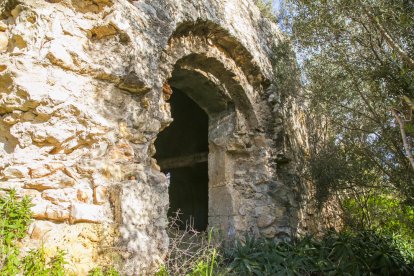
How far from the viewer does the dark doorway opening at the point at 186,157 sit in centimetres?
820

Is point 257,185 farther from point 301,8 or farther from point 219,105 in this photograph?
point 301,8

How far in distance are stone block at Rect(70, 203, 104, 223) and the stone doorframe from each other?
8.32ft

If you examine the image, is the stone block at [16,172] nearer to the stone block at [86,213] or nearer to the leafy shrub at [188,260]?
the stone block at [86,213]

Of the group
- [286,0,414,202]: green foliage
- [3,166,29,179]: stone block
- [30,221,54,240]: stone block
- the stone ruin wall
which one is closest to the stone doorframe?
the stone ruin wall

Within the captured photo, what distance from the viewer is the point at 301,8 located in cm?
557

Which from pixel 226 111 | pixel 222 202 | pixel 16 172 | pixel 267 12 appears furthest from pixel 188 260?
pixel 267 12

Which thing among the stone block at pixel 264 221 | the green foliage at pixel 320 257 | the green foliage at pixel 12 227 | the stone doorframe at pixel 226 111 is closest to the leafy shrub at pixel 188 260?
the green foliage at pixel 320 257

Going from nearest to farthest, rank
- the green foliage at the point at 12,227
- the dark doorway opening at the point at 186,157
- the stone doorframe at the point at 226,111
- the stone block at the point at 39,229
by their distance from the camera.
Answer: the green foliage at the point at 12,227
the stone block at the point at 39,229
the stone doorframe at the point at 226,111
the dark doorway opening at the point at 186,157

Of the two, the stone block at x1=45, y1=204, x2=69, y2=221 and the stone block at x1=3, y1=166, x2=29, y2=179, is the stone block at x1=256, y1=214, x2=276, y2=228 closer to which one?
the stone block at x1=45, y1=204, x2=69, y2=221

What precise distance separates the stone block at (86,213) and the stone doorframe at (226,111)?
2.54 meters

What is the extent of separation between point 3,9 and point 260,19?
4367 mm

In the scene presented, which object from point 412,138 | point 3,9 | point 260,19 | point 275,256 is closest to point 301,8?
point 260,19

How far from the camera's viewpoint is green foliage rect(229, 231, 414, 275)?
4.38 meters

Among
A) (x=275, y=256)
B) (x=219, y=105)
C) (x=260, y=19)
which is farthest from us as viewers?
(x=260, y=19)
